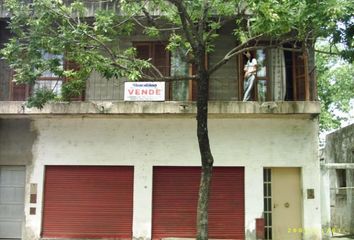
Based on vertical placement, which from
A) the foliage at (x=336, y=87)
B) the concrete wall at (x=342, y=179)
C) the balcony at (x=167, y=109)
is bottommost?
the concrete wall at (x=342, y=179)

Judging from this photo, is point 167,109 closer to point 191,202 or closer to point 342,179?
point 191,202

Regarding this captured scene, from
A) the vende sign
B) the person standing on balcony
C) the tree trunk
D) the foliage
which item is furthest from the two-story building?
the foliage

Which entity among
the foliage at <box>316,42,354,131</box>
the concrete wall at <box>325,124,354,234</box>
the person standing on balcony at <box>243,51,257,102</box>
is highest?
the foliage at <box>316,42,354,131</box>

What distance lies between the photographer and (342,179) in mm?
17266

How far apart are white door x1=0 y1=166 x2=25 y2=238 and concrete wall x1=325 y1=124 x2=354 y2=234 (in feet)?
31.6

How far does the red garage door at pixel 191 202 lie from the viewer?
13281mm

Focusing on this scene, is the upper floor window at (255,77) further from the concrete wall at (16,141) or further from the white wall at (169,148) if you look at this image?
the concrete wall at (16,141)

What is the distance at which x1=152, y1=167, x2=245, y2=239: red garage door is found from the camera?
43.6ft

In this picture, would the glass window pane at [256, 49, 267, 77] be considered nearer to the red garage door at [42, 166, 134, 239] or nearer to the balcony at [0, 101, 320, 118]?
the balcony at [0, 101, 320, 118]

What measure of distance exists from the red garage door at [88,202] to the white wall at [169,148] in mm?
247

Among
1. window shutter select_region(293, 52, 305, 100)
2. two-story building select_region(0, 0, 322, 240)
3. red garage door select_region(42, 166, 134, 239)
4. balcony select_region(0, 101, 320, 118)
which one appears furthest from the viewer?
window shutter select_region(293, 52, 305, 100)

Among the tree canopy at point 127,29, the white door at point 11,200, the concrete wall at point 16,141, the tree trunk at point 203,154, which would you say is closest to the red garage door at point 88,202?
the white door at point 11,200

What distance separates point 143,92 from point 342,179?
333 inches


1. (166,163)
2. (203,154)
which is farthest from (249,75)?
(203,154)
